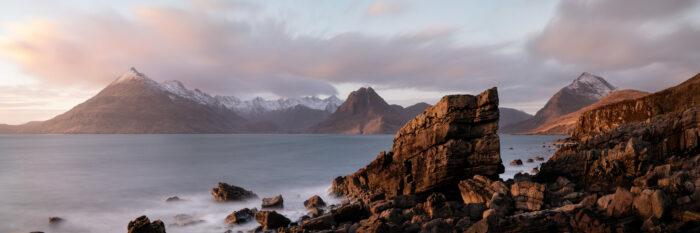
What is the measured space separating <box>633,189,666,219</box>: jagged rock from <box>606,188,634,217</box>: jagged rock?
0.18m

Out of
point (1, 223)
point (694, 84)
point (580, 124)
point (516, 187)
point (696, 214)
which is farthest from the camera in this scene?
point (580, 124)

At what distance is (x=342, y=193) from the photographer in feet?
100

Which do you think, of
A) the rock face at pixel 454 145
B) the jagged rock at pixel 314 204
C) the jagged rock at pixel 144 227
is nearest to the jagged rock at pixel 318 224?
the jagged rock at pixel 144 227

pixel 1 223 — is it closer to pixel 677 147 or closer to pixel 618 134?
pixel 618 134

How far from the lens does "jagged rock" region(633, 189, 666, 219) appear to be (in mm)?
11648

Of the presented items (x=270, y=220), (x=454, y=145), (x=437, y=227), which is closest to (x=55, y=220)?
(x=270, y=220)

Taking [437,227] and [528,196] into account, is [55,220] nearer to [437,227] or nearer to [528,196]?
[437,227]

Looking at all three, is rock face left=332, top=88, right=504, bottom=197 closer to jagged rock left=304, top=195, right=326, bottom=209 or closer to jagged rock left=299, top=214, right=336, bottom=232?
jagged rock left=304, top=195, right=326, bottom=209

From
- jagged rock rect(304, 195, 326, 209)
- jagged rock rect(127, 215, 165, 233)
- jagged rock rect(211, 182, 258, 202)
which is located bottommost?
jagged rock rect(304, 195, 326, 209)

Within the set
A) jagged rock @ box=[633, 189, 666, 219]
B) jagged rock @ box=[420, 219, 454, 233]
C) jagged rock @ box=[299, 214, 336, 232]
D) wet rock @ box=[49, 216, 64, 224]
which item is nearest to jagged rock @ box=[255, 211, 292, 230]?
jagged rock @ box=[299, 214, 336, 232]

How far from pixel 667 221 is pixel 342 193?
2268 centimetres

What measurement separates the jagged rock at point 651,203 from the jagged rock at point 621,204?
7.1 inches

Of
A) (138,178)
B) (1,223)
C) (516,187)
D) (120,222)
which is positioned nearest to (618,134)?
(516,187)

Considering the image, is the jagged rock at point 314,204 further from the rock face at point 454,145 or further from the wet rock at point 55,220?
the wet rock at point 55,220
